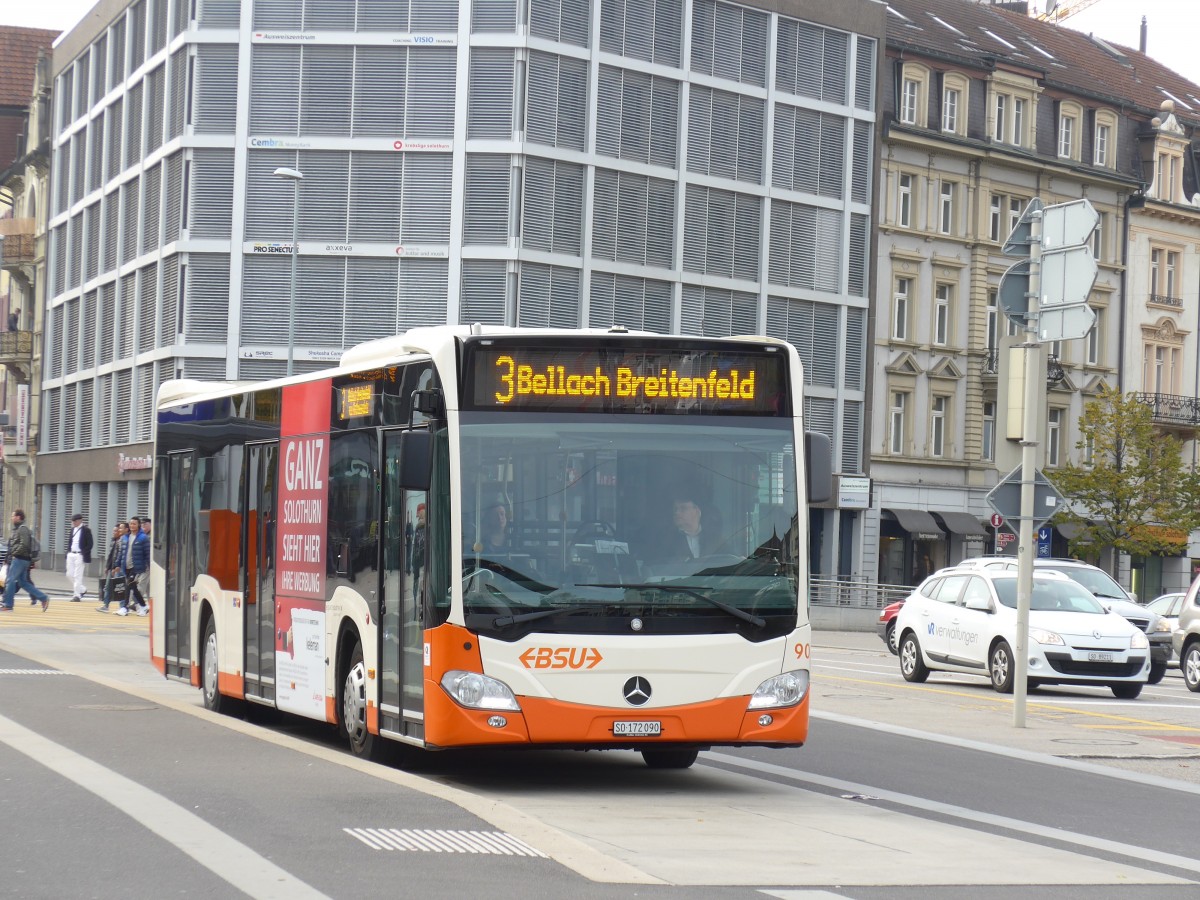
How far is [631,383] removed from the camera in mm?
11977

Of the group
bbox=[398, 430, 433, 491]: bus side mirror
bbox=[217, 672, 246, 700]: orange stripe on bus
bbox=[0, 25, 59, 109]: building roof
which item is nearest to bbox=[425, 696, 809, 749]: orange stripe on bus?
bbox=[398, 430, 433, 491]: bus side mirror

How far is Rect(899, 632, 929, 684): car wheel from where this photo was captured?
84.2 feet

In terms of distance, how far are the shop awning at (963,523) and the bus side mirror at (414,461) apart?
1976 inches

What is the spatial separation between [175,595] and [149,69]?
42.6 m

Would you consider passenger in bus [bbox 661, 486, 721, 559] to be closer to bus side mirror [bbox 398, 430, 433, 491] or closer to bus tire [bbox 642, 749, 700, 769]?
bus side mirror [bbox 398, 430, 433, 491]

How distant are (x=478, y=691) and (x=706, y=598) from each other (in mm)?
1451

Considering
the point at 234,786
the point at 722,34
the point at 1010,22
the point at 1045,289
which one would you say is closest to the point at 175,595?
the point at 234,786

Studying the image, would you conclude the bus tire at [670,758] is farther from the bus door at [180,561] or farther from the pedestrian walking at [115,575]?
the pedestrian walking at [115,575]

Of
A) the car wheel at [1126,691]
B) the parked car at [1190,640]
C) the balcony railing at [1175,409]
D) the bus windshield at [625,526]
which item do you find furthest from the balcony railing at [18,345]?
the bus windshield at [625,526]

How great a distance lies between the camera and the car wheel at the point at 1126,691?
79.2 feet

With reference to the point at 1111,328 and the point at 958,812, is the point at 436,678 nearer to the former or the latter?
the point at 958,812

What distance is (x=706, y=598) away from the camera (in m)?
11.7

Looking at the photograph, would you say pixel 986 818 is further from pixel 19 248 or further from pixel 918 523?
pixel 19 248

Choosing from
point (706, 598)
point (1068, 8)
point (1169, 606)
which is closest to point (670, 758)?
point (706, 598)
